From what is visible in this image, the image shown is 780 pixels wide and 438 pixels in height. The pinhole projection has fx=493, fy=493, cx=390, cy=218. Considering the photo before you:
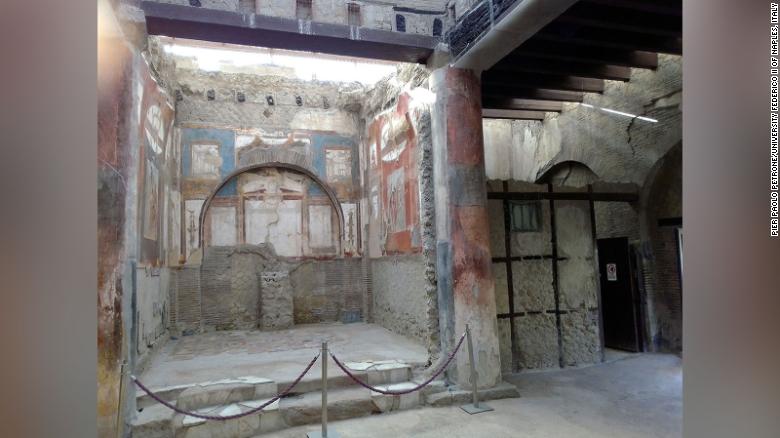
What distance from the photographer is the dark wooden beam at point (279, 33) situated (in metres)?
4.59

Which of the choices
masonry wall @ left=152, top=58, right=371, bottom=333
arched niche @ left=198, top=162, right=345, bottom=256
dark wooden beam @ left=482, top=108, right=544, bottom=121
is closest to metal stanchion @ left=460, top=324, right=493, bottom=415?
dark wooden beam @ left=482, top=108, right=544, bottom=121

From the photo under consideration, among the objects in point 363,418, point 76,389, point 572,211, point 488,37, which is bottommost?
point 363,418

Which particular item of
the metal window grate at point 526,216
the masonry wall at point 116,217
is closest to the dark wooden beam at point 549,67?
the metal window grate at point 526,216

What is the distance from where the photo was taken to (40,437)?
4.74 feet

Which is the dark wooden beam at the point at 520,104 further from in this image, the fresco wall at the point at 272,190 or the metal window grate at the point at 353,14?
the fresco wall at the point at 272,190

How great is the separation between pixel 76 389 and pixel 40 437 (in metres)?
0.15

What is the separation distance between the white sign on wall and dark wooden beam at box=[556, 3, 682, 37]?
139 inches

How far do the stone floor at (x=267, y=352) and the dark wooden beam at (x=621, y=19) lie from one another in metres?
4.02

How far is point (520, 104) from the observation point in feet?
25.2

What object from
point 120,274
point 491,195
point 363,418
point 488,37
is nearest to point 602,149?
point 491,195

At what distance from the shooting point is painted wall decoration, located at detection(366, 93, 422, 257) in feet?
23.3

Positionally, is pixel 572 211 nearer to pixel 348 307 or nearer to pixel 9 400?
pixel 348 307

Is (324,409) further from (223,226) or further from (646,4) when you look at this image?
(223,226)

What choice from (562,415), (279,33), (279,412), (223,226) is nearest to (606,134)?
(562,415)
